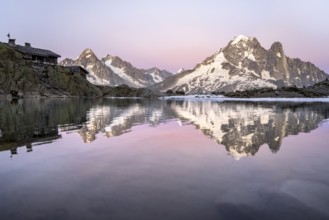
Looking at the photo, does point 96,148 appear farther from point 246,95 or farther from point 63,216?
point 246,95

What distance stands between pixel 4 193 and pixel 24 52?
145m

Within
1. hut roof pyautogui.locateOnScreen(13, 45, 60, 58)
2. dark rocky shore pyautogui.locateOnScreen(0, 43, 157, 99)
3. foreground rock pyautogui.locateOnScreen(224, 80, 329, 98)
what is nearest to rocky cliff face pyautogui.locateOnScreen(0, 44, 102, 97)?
dark rocky shore pyautogui.locateOnScreen(0, 43, 157, 99)

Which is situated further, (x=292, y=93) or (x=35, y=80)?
(x=35, y=80)

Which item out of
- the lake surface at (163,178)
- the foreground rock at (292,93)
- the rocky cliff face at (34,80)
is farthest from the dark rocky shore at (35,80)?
the lake surface at (163,178)

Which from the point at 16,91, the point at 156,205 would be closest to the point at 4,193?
the point at 156,205

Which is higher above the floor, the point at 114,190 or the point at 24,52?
the point at 24,52

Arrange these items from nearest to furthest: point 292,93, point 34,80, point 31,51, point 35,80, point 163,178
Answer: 1. point 163,178
2. point 292,93
3. point 34,80
4. point 35,80
5. point 31,51

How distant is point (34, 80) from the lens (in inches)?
5113

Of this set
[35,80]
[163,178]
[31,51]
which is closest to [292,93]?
[35,80]

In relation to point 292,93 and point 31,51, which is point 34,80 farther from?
point 292,93

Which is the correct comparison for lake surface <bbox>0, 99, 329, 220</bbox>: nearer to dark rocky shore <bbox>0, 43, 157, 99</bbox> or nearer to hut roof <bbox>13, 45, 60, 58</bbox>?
dark rocky shore <bbox>0, 43, 157, 99</bbox>

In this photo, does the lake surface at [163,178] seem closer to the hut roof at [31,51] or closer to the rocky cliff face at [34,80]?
the rocky cliff face at [34,80]

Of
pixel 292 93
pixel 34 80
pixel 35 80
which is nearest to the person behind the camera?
pixel 292 93

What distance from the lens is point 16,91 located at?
119 metres
